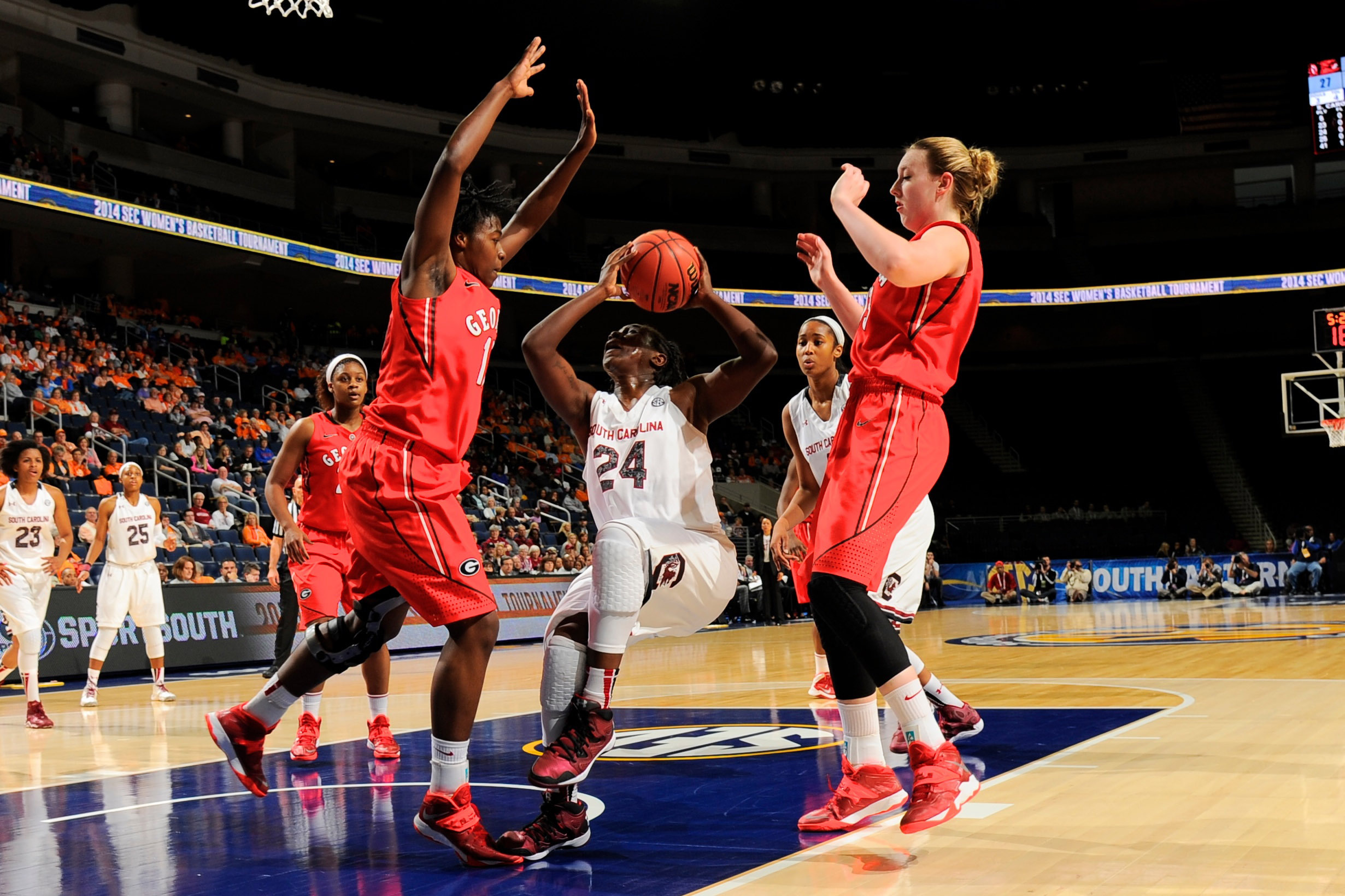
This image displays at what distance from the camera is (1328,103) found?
27.6 meters

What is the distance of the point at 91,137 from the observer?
24.2 meters

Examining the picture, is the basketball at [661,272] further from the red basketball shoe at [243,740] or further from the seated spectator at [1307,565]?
the seated spectator at [1307,565]

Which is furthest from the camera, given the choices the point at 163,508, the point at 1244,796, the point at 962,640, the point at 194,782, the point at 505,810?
the point at 163,508

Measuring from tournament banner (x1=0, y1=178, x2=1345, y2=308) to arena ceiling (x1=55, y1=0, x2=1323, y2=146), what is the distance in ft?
16.2

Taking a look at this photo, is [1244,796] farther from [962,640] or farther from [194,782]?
[962,640]

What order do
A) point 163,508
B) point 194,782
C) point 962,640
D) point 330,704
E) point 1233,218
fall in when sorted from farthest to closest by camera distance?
point 1233,218 → point 163,508 → point 962,640 → point 330,704 → point 194,782

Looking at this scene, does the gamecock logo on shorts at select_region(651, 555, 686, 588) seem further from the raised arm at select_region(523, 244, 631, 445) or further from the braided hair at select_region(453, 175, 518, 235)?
the braided hair at select_region(453, 175, 518, 235)

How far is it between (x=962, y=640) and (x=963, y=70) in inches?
995

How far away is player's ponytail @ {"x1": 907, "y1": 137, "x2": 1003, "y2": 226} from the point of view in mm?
3768

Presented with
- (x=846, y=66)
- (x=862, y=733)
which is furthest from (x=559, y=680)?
(x=846, y=66)

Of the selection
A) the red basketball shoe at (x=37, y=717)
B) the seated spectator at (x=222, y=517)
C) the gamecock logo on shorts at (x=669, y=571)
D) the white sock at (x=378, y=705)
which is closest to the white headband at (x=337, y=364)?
the white sock at (x=378, y=705)

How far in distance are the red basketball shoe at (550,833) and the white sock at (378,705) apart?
225cm

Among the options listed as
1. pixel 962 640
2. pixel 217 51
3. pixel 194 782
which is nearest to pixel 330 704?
pixel 194 782

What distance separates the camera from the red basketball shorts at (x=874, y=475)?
11.3 feet
